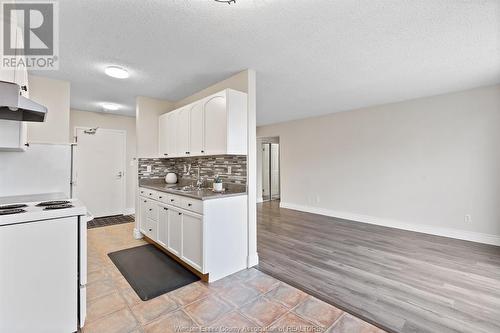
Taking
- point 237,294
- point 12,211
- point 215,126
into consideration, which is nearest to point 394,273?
point 237,294

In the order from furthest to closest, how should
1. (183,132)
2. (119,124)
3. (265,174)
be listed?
(265,174) → (119,124) → (183,132)

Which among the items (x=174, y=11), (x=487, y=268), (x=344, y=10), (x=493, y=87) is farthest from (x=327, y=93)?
(x=487, y=268)

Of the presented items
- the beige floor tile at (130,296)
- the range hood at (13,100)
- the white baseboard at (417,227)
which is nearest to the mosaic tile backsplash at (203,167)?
the beige floor tile at (130,296)

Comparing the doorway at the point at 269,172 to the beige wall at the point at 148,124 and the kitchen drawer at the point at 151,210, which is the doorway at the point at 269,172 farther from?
the kitchen drawer at the point at 151,210

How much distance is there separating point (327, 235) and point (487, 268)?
6.52ft

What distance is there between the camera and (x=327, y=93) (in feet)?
12.8

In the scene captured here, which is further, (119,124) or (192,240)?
(119,124)

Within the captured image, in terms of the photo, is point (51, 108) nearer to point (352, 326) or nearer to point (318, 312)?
point (318, 312)

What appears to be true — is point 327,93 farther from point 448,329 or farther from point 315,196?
point 448,329

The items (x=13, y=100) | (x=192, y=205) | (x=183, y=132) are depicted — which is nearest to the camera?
(x=13, y=100)

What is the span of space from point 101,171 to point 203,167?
3059 mm

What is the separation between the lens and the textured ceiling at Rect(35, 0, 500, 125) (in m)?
1.75

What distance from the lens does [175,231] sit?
2865 millimetres

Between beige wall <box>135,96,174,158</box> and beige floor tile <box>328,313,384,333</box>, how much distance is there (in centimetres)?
369
